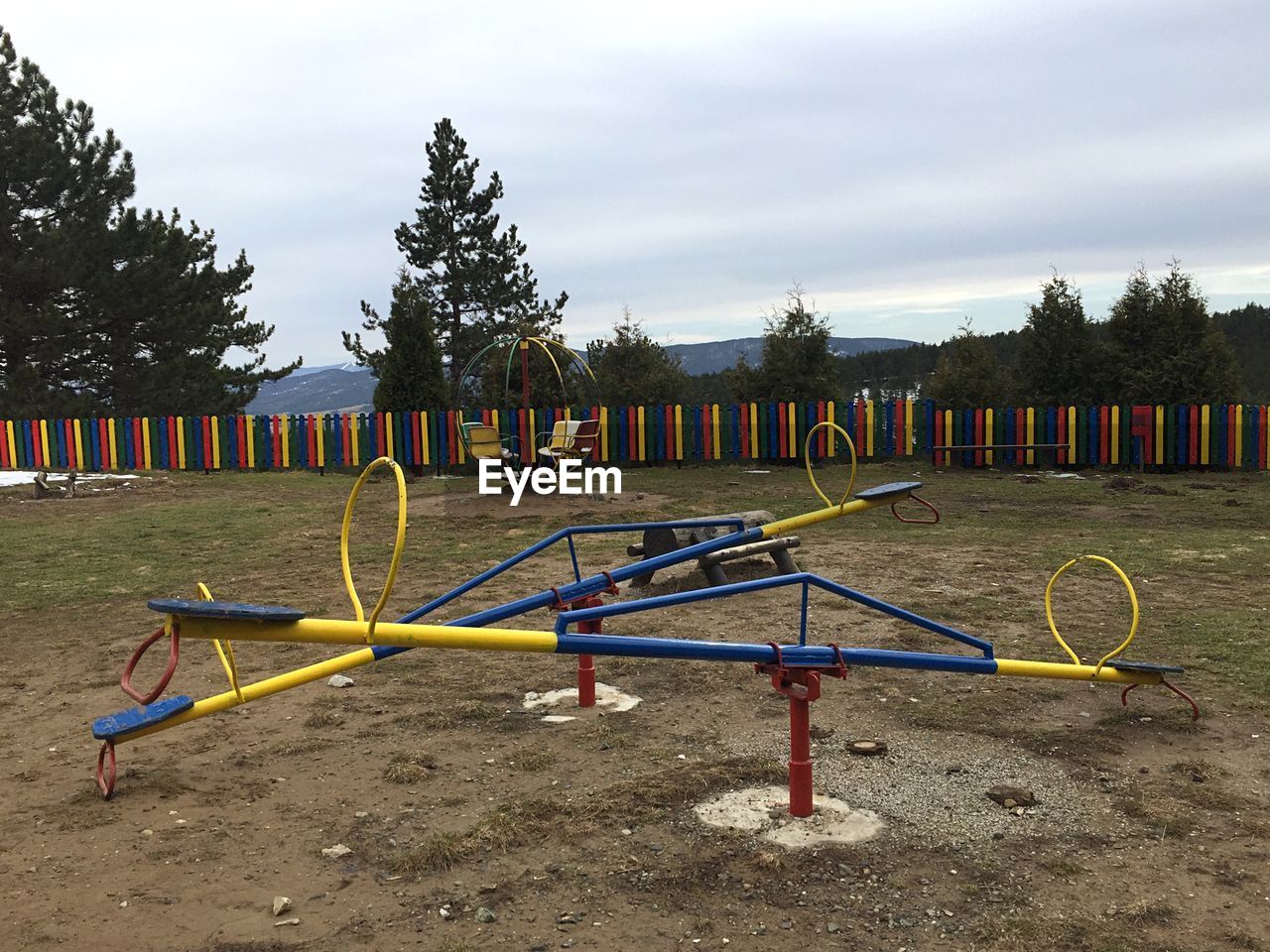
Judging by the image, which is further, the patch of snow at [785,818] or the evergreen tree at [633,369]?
the evergreen tree at [633,369]

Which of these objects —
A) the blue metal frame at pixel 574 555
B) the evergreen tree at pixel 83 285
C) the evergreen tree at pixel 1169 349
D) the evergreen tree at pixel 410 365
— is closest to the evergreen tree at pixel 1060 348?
the evergreen tree at pixel 1169 349

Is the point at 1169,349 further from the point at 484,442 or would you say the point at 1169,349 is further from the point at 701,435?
the point at 484,442

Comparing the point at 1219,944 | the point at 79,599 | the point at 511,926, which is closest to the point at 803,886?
the point at 511,926

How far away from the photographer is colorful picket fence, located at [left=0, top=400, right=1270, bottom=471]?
1811cm

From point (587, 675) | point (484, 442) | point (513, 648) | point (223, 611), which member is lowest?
point (587, 675)

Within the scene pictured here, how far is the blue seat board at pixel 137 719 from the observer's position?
142 inches

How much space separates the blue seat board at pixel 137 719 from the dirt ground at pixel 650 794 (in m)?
0.29

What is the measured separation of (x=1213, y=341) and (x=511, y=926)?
20.7 m

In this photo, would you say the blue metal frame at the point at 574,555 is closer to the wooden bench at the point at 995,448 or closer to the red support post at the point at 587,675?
the red support post at the point at 587,675

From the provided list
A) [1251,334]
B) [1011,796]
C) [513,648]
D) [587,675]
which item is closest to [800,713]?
[1011,796]

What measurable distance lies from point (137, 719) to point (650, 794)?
1.98 m

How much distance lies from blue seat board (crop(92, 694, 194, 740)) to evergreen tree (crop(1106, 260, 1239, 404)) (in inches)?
800

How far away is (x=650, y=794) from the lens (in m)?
3.65

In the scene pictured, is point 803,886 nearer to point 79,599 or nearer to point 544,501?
point 79,599
